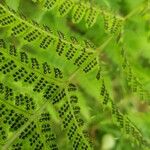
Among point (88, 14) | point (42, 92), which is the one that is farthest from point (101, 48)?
point (42, 92)

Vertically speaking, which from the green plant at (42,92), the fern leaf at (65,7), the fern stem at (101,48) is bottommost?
the green plant at (42,92)

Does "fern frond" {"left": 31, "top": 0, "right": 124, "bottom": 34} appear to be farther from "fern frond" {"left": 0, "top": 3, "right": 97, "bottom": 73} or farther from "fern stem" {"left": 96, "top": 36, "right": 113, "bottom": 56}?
"fern frond" {"left": 0, "top": 3, "right": 97, "bottom": 73}

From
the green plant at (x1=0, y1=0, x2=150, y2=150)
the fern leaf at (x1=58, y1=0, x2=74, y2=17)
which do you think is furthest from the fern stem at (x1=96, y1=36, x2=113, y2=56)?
the fern leaf at (x1=58, y1=0, x2=74, y2=17)

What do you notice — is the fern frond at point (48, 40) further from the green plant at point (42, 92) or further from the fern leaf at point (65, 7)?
the fern leaf at point (65, 7)

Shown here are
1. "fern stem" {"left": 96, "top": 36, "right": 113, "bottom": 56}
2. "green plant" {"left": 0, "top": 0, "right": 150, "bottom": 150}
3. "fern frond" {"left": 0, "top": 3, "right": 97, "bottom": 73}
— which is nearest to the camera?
"green plant" {"left": 0, "top": 0, "right": 150, "bottom": 150}

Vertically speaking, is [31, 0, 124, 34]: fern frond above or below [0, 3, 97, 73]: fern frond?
above

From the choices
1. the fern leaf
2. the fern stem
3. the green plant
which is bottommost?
the green plant

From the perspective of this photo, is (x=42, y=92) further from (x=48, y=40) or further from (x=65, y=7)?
(x=65, y=7)

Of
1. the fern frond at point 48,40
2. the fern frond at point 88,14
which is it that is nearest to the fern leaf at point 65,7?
the fern frond at point 88,14

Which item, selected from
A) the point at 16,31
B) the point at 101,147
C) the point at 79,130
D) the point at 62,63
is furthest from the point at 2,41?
the point at 101,147

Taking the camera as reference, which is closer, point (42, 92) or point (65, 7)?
point (42, 92)

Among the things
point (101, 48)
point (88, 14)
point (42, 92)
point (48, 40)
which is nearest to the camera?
point (42, 92)

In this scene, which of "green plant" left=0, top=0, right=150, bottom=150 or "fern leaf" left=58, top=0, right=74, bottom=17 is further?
"fern leaf" left=58, top=0, right=74, bottom=17
